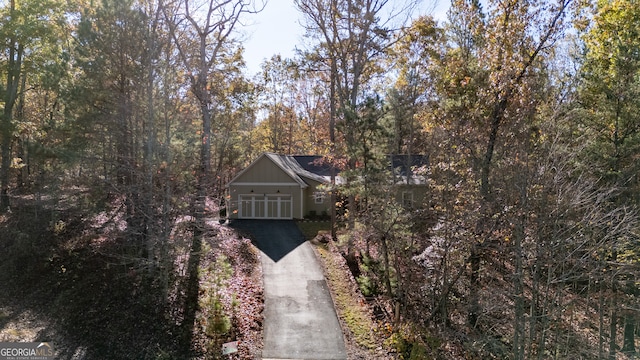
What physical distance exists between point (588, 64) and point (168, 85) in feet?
46.6

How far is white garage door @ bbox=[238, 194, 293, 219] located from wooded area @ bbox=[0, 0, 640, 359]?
30.8 ft

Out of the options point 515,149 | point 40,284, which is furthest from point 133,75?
point 515,149

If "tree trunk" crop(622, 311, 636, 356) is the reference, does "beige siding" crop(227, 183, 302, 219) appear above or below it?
above

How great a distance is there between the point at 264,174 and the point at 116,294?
46.6 feet

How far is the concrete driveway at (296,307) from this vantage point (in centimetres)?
1062

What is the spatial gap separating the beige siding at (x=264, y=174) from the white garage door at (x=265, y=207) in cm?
107

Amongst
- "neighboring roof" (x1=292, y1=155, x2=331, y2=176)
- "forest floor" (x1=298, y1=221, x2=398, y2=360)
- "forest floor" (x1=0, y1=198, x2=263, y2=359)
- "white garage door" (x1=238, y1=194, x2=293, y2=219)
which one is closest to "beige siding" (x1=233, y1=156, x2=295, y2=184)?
"white garage door" (x1=238, y1=194, x2=293, y2=219)

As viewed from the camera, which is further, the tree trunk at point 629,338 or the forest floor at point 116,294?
the tree trunk at point 629,338

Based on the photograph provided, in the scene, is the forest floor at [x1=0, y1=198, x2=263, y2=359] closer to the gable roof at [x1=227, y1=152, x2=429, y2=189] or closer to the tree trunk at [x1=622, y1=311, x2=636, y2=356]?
the gable roof at [x1=227, y1=152, x2=429, y2=189]

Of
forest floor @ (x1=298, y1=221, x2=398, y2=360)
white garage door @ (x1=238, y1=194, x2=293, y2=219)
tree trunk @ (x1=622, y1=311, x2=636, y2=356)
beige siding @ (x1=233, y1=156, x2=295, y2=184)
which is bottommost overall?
tree trunk @ (x1=622, y1=311, x2=636, y2=356)

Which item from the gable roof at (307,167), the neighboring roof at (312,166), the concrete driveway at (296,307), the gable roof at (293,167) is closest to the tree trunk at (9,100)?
the gable roof at (307,167)

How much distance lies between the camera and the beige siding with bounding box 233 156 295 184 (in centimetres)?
2584

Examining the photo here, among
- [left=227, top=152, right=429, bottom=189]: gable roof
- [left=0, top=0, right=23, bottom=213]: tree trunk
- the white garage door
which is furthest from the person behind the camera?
the white garage door

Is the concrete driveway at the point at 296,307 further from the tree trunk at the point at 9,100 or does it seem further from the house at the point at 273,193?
the tree trunk at the point at 9,100
